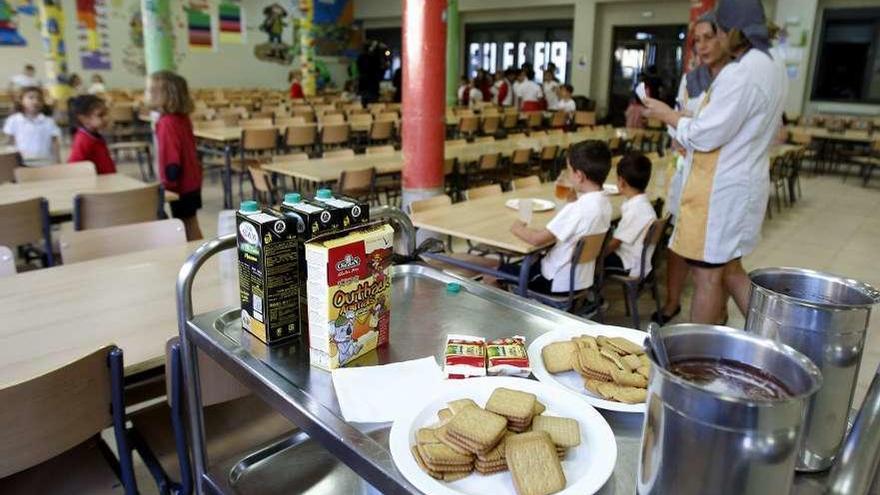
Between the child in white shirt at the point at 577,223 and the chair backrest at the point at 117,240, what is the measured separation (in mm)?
1531

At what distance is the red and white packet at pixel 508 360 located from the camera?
1.06 meters

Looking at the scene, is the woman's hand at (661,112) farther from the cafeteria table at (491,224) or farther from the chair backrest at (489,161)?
the chair backrest at (489,161)

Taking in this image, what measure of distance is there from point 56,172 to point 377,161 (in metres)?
2.36

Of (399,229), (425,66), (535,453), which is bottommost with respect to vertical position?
(535,453)

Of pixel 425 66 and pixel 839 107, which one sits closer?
pixel 425 66

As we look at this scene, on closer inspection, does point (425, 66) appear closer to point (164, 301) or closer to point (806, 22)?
point (164, 301)

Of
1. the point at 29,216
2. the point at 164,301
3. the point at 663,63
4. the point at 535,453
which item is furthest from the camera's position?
the point at 663,63

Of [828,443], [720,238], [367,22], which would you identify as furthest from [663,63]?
[828,443]

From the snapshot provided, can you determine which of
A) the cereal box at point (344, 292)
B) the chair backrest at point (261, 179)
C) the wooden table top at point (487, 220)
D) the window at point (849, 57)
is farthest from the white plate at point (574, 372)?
the window at point (849, 57)

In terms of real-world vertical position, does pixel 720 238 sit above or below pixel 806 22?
below

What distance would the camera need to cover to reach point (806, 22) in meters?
10.8

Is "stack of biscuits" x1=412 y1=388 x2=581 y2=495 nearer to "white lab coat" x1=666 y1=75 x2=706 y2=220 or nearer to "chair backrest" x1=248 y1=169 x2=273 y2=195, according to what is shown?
"white lab coat" x1=666 y1=75 x2=706 y2=220

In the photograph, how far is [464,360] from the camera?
3.52ft

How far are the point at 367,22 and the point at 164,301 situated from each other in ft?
59.5
